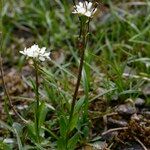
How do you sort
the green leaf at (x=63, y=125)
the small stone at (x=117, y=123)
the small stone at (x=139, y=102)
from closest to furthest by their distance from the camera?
the green leaf at (x=63, y=125) < the small stone at (x=117, y=123) < the small stone at (x=139, y=102)

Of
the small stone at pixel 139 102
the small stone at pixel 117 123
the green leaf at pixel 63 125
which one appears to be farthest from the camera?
the small stone at pixel 139 102

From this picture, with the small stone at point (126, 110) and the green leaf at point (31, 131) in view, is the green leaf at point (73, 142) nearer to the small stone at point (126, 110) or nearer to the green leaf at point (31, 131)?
the green leaf at point (31, 131)

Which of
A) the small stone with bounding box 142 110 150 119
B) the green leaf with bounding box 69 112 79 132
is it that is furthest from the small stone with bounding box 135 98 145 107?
the green leaf with bounding box 69 112 79 132

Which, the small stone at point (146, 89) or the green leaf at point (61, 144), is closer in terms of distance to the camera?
the green leaf at point (61, 144)

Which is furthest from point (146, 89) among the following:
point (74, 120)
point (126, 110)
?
point (74, 120)

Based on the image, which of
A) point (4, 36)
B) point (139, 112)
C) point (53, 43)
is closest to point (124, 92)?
point (139, 112)

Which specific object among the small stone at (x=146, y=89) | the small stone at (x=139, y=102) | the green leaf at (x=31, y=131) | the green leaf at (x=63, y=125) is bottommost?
the green leaf at (x=31, y=131)

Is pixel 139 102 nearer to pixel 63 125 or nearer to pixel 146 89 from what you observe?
pixel 146 89

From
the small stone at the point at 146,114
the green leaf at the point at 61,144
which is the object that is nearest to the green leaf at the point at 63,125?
the green leaf at the point at 61,144
